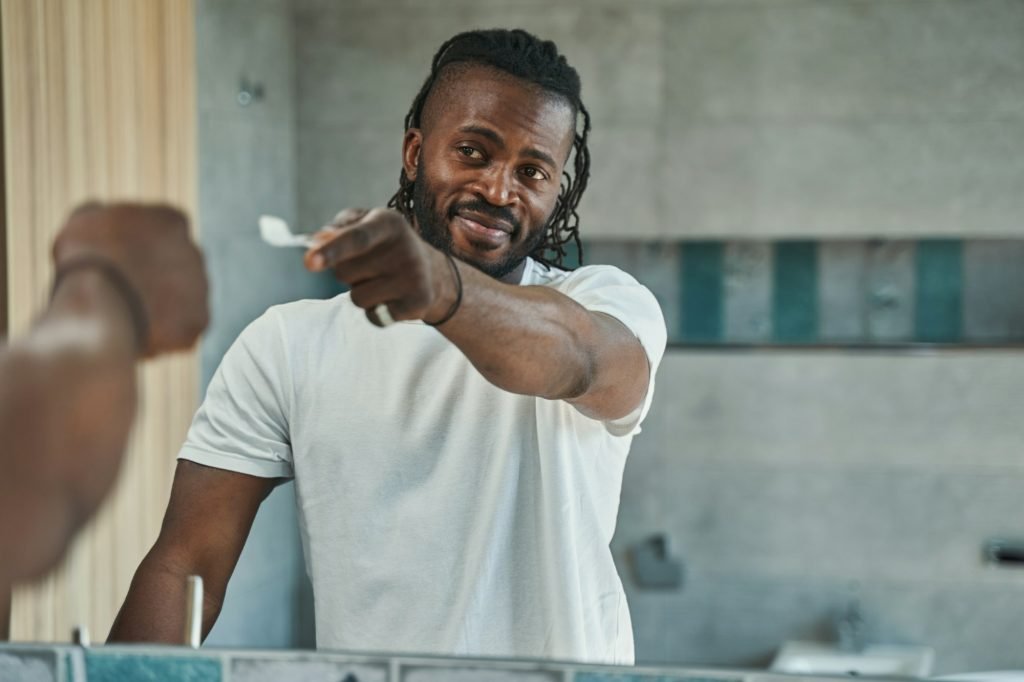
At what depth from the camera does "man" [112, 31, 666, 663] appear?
2.55 ft

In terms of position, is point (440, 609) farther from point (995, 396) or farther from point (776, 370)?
point (995, 396)

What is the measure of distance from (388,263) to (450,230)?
8 cm

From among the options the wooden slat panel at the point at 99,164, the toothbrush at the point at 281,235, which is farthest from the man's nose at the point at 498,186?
the wooden slat panel at the point at 99,164

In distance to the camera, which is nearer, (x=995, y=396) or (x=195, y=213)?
(x=995, y=396)

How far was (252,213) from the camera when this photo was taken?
0.81 meters

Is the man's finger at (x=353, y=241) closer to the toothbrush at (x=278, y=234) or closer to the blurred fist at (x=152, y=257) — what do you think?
the toothbrush at (x=278, y=234)

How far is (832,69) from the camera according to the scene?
2.48ft

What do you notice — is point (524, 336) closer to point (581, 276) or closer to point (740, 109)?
point (581, 276)

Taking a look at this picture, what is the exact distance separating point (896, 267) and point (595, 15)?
29 centimetres

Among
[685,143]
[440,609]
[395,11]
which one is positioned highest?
[395,11]

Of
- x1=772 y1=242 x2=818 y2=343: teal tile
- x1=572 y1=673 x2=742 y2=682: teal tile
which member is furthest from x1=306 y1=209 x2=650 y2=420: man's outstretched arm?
x1=572 y1=673 x2=742 y2=682: teal tile

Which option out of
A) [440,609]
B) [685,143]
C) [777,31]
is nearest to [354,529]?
→ [440,609]

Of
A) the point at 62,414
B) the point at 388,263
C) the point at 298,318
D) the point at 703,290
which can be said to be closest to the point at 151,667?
the point at 62,414

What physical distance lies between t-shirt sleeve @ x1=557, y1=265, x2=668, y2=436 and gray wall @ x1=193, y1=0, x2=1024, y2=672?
1 cm
